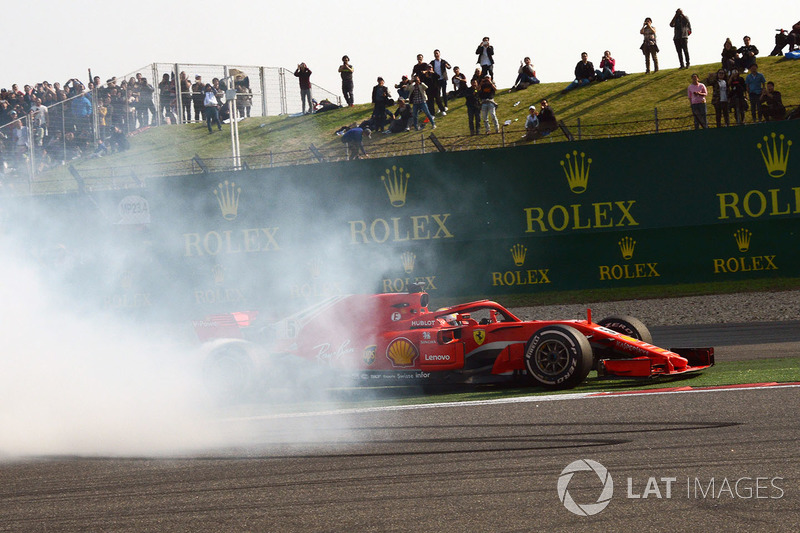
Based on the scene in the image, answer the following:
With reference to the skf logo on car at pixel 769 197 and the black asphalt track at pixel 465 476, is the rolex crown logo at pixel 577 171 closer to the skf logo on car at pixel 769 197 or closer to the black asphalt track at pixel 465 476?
the skf logo on car at pixel 769 197

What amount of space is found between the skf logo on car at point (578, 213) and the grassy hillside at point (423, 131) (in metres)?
0.88

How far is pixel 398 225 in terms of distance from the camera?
58.8 feet

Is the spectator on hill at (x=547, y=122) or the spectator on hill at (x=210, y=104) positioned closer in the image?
the spectator on hill at (x=547, y=122)

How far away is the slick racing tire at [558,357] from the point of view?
356 inches

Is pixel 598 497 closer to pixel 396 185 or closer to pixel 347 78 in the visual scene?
pixel 396 185

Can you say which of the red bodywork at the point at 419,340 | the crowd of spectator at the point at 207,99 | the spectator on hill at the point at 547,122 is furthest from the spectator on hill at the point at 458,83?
the red bodywork at the point at 419,340

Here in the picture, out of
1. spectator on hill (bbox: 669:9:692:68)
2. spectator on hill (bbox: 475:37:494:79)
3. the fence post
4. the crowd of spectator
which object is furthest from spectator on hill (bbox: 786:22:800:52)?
the fence post

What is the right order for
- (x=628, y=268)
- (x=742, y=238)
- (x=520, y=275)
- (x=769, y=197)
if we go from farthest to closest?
1. (x=520, y=275)
2. (x=628, y=268)
3. (x=742, y=238)
4. (x=769, y=197)

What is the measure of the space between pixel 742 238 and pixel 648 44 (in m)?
10.1

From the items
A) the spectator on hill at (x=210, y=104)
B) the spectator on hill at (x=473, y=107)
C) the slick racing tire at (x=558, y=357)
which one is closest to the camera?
the slick racing tire at (x=558, y=357)

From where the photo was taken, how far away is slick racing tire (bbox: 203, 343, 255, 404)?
10383 mm

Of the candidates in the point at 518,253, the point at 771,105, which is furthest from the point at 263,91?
the point at 771,105

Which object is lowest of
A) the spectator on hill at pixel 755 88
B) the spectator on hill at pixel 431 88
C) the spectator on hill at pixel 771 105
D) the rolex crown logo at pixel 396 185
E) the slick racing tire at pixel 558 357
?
A: the slick racing tire at pixel 558 357

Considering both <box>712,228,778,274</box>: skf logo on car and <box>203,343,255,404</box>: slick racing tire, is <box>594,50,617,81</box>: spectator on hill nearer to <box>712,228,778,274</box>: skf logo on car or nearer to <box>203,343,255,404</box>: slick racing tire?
<box>712,228,778,274</box>: skf logo on car
